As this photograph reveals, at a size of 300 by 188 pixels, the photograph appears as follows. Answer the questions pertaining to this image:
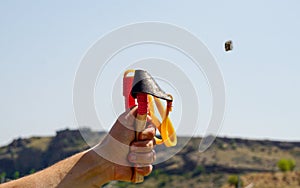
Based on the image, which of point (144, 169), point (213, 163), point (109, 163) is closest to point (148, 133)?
point (144, 169)

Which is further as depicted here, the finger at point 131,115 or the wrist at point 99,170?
the wrist at point 99,170

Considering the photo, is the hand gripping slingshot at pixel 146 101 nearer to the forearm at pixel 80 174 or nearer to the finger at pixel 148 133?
the finger at pixel 148 133

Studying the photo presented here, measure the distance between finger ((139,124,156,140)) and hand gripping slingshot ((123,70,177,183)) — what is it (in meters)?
0.02

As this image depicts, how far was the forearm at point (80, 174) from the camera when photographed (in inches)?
141

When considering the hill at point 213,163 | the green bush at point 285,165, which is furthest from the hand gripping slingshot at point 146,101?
the green bush at point 285,165

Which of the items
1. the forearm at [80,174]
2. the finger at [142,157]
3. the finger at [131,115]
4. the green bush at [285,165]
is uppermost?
the finger at [131,115]

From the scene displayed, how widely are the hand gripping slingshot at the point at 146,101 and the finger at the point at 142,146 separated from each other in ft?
0.14

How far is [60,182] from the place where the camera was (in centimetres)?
361

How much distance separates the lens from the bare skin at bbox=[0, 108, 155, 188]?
346 centimetres

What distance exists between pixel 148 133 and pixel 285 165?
127576mm

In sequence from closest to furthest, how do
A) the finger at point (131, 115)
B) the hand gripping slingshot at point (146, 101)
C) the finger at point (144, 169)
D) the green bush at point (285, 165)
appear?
1. the hand gripping slingshot at point (146, 101)
2. the finger at point (131, 115)
3. the finger at point (144, 169)
4. the green bush at point (285, 165)

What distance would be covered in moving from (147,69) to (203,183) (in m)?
119

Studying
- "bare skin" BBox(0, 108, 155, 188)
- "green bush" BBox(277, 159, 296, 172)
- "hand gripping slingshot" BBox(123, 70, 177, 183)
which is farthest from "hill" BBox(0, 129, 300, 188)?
"hand gripping slingshot" BBox(123, 70, 177, 183)

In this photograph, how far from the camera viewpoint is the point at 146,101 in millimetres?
3270
